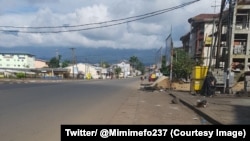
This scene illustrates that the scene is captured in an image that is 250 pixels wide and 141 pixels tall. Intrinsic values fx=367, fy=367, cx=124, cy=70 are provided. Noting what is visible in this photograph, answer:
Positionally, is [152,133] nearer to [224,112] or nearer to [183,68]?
[224,112]

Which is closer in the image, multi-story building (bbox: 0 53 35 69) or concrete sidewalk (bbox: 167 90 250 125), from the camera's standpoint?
concrete sidewalk (bbox: 167 90 250 125)

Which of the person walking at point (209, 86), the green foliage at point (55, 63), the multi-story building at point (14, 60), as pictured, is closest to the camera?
the person walking at point (209, 86)

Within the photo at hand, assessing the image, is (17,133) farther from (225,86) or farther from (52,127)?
(225,86)

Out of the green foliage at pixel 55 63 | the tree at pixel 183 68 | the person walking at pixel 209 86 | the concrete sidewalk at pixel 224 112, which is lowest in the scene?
the concrete sidewalk at pixel 224 112

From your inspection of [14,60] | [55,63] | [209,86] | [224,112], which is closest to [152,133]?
[224,112]

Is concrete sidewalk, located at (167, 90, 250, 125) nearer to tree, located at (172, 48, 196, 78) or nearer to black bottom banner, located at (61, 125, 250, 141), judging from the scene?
black bottom banner, located at (61, 125, 250, 141)

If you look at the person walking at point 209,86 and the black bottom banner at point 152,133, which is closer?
the black bottom banner at point 152,133

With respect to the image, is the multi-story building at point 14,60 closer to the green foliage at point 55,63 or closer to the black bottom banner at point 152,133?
the green foliage at point 55,63

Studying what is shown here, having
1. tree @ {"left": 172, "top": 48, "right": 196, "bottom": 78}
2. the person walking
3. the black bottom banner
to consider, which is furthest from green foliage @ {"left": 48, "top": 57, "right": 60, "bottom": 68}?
the black bottom banner

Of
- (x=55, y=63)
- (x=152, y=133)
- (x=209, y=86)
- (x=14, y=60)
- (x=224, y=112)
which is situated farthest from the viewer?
(x=14, y=60)

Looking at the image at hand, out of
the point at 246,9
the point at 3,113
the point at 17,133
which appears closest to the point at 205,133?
the point at 17,133

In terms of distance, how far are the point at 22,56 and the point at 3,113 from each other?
130 metres

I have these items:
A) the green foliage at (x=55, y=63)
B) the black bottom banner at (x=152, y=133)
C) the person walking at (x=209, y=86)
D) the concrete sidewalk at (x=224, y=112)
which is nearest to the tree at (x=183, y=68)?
the person walking at (x=209, y=86)

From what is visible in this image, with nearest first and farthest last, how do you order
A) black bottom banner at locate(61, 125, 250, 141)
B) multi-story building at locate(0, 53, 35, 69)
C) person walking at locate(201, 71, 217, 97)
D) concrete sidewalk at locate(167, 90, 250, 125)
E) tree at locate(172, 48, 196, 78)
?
black bottom banner at locate(61, 125, 250, 141) → concrete sidewalk at locate(167, 90, 250, 125) → person walking at locate(201, 71, 217, 97) → tree at locate(172, 48, 196, 78) → multi-story building at locate(0, 53, 35, 69)
